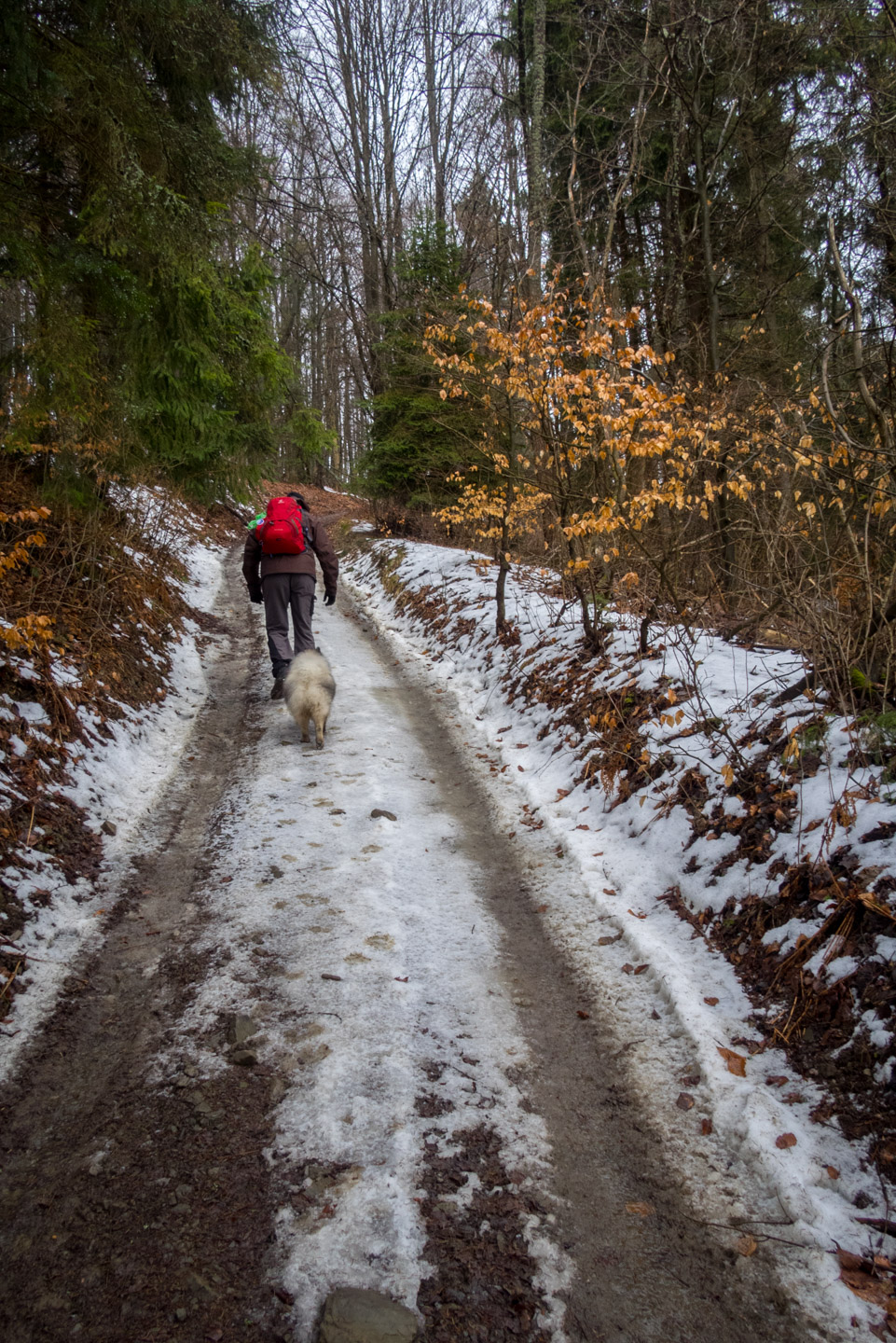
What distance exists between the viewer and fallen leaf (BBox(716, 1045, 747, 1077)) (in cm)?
280

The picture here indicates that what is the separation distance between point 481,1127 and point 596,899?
178 centimetres

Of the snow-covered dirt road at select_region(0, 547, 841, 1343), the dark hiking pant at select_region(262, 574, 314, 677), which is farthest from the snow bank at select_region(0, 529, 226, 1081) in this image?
the dark hiking pant at select_region(262, 574, 314, 677)

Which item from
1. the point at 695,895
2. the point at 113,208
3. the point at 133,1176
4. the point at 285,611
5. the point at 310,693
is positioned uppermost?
the point at 113,208

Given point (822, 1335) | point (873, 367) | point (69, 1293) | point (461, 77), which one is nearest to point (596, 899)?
point (822, 1335)

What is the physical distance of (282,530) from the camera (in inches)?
280

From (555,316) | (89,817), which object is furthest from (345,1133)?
(555,316)

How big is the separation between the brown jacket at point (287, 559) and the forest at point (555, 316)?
1612mm

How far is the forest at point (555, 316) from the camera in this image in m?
4.83

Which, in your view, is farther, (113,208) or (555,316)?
(555,316)

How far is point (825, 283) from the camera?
13.5m

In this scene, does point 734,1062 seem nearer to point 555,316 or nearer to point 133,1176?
point 133,1176

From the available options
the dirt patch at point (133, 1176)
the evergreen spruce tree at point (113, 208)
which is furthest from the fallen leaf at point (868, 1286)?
the evergreen spruce tree at point (113, 208)

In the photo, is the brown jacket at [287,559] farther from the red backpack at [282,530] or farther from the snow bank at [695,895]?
the snow bank at [695,895]

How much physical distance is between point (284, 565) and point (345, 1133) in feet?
19.0
